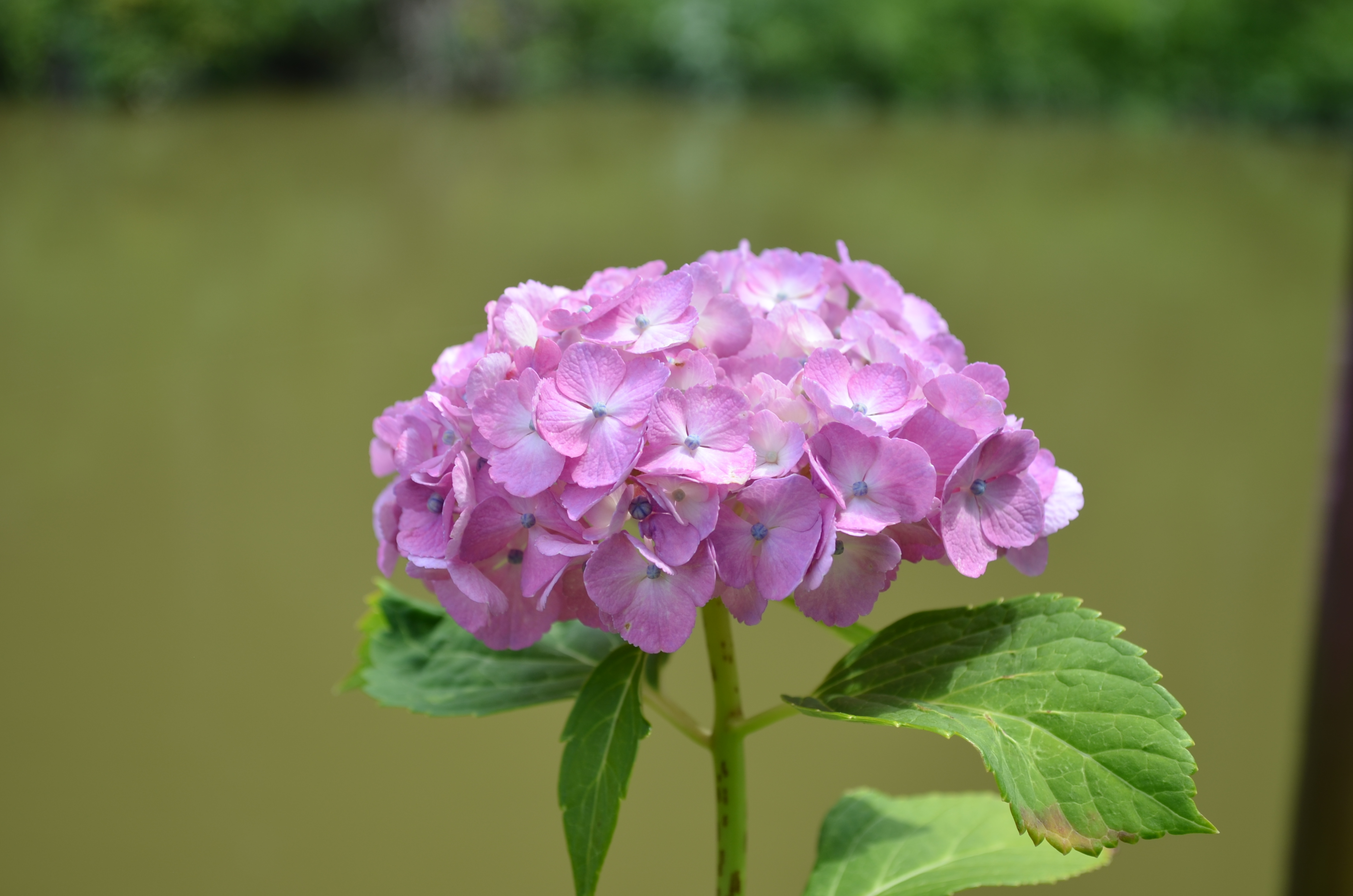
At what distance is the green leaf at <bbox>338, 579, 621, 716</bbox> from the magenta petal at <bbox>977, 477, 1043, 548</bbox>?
0.22 m

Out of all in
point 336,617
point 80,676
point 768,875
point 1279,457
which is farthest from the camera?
point 1279,457

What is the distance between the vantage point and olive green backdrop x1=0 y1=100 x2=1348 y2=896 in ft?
5.41

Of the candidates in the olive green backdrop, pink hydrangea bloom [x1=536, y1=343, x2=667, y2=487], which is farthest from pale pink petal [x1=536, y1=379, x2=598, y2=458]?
the olive green backdrop

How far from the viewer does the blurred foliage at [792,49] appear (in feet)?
22.2

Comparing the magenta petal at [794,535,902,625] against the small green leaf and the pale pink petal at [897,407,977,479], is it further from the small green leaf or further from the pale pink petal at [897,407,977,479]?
the small green leaf

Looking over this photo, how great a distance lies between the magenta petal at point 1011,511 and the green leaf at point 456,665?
0.72 ft

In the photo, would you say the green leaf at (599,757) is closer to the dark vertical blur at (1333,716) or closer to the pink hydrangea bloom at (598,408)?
the pink hydrangea bloom at (598,408)

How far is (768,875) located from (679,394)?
1.33 metres

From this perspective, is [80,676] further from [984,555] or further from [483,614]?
[984,555]

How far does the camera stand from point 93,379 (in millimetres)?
3105

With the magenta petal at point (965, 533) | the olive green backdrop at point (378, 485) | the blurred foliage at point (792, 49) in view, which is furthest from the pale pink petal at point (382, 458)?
the blurred foliage at point (792, 49)

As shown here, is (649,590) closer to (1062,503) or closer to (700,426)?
(700,426)

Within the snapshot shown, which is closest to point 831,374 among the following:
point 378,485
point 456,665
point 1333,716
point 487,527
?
point 487,527

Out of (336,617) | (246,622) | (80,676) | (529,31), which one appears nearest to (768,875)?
(336,617)
